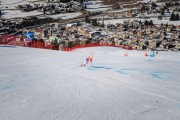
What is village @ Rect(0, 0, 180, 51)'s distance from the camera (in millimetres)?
81250

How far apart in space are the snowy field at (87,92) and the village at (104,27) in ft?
172

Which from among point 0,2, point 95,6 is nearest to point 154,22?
point 95,6

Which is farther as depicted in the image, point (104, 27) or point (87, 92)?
point (104, 27)

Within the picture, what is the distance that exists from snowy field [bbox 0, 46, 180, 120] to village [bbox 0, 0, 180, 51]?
52358mm

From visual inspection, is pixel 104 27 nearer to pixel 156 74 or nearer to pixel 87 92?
pixel 156 74

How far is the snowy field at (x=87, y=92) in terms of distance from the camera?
9.09 metres

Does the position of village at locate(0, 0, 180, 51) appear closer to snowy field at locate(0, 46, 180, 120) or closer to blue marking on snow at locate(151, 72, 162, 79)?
snowy field at locate(0, 46, 180, 120)

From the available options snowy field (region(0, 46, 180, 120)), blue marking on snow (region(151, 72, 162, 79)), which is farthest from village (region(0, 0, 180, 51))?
blue marking on snow (region(151, 72, 162, 79))

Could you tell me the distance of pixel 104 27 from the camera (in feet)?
366

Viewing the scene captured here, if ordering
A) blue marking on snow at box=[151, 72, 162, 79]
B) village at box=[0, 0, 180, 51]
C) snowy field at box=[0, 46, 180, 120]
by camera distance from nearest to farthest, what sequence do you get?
snowy field at box=[0, 46, 180, 120] → blue marking on snow at box=[151, 72, 162, 79] → village at box=[0, 0, 180, 51]

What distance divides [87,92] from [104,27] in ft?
332

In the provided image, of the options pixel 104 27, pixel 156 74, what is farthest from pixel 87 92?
pixel 104 27

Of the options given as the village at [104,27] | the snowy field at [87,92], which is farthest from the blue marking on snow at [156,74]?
the village at [104,27]

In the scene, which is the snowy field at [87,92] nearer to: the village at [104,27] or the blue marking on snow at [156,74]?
the blue marking on snow at [156,74]
